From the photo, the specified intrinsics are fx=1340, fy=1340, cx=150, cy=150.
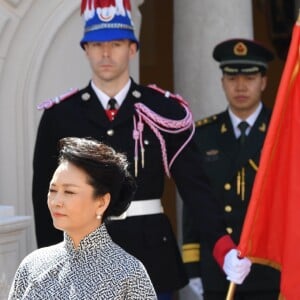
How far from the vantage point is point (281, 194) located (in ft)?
20.1

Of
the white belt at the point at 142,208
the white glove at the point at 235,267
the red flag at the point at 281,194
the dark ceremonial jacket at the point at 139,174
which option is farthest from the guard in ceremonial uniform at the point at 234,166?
the white belt at the point at 142,208

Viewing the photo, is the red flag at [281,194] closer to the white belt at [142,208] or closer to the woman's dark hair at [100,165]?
the white belt at [142,208]

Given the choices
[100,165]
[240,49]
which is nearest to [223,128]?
[240,49]

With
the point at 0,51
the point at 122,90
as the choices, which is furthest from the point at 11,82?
the point at 122,90

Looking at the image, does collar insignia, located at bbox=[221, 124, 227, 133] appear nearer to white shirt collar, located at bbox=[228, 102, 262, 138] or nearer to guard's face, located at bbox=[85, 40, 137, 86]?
white shirt collar, located at bbox=[228, 102, 262, 138]

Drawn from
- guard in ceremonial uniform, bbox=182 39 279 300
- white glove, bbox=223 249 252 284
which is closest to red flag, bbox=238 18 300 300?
white glove, bbox=223 249 252 284

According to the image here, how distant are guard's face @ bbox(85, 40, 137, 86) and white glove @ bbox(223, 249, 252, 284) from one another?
2.99 ft

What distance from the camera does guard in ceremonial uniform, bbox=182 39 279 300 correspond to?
653 centimetres

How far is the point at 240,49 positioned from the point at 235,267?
1.57 metres

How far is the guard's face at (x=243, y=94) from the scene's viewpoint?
6738mm

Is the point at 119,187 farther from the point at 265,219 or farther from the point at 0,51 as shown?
the point at 0,51

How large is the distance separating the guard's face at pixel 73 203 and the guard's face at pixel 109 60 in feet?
5.06

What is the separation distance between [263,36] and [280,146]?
199 inches

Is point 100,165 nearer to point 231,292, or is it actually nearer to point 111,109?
point 111,109
